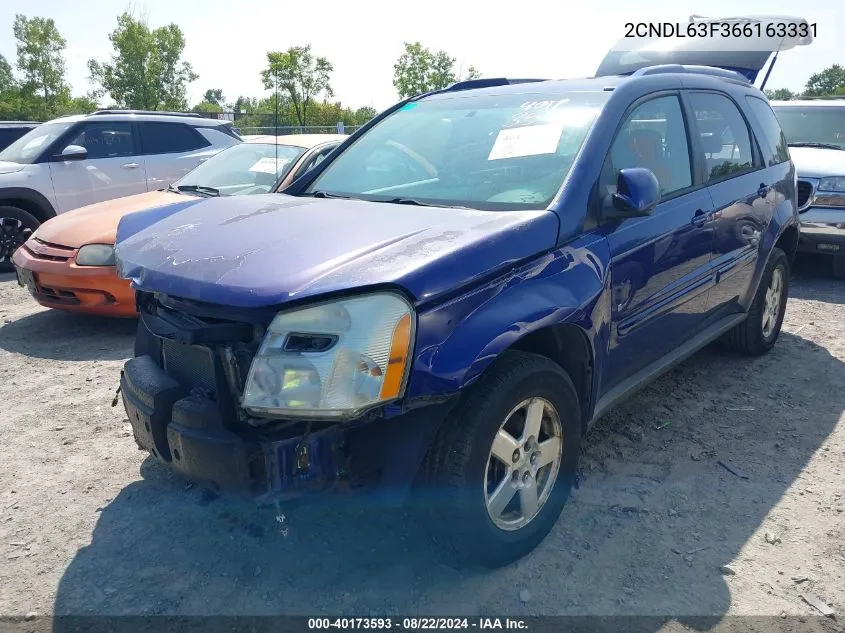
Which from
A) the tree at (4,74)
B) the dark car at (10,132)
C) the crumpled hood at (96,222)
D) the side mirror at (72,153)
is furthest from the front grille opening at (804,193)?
the tree at (4,74)

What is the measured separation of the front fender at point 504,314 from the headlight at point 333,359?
9cm

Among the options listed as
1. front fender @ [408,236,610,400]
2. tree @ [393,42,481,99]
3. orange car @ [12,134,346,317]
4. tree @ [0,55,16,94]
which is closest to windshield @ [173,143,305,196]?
orange car @ [12,134,346,317]

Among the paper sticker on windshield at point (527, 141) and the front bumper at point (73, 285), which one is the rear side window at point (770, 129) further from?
the front bumper at point (73, 285)

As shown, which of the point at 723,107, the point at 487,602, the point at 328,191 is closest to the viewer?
the point at 487,602

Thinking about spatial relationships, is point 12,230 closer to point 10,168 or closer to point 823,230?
point 10,168

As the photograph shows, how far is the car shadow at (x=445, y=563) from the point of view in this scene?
96.7 inches

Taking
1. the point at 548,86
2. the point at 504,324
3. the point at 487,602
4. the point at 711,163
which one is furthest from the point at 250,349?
the point at 711,163

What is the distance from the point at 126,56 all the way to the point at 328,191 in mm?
40253

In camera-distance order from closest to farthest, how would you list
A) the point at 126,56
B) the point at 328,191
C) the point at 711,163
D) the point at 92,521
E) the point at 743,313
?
the point at 92,521, the point at 328,191, the point at 711,163, the point at 743,313, the point at 126,56

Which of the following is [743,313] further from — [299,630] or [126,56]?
[126,56]

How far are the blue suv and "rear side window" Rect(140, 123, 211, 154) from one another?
5865 millimetres

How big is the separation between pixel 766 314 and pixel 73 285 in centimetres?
508

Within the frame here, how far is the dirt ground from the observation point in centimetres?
248

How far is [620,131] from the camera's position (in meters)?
3.05
